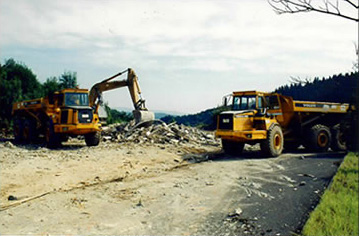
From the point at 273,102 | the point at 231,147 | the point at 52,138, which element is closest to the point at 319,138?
the point at 273,102

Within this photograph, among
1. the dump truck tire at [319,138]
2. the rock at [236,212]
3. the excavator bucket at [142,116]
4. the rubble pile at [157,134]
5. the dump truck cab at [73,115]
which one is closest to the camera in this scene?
the rock at [236,212]

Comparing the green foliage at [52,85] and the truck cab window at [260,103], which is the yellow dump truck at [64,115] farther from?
the green foliage at [52,85]

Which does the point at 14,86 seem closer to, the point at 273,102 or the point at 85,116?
the point at 85,116

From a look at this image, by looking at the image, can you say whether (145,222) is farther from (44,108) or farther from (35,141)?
(35,141)

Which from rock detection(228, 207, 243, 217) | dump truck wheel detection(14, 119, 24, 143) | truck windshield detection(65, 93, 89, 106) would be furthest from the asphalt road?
dump truck wheel detection(14, 119, 24, 143)

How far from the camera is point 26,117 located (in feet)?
58.3

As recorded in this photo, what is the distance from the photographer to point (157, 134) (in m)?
16.5

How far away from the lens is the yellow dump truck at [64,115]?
1370 centimetres

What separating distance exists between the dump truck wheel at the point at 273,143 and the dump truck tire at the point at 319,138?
2.17 meters

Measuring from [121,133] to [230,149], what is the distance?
6588mm

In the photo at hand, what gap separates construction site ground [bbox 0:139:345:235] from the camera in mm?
5527

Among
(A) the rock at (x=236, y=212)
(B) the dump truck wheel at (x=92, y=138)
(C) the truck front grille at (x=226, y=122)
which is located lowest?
(A) the rock at (x=236, y=212)

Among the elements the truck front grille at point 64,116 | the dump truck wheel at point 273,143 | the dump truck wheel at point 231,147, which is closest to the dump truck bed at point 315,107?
the dump truck wheel at point 273,143

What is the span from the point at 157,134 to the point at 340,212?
40.1 feet
